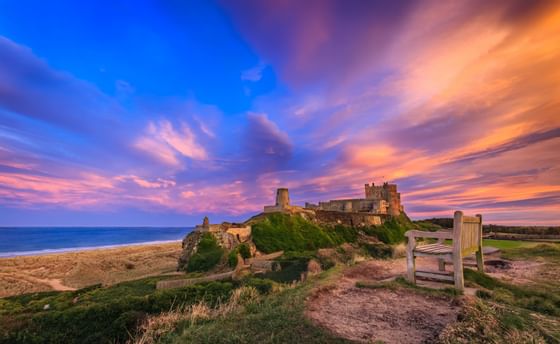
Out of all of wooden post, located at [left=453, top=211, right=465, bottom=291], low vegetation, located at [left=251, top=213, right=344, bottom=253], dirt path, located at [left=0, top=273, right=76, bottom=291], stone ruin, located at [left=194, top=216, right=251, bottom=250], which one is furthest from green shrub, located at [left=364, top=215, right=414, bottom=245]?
dirt path, located at [left=0, top=273, right=76, bottom=291]

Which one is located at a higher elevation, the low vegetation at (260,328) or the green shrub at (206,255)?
the low vegetation at (260,328)

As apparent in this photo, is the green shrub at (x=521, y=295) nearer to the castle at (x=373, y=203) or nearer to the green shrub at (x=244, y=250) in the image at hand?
the green shrub at (x=244, y=250)

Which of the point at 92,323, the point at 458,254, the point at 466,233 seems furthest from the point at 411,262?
the point at 92,323

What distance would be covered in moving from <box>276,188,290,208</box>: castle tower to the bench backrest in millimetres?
21139

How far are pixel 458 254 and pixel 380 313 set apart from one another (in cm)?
356

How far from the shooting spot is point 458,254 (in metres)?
7.63

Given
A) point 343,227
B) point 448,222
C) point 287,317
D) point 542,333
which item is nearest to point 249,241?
point 343,227

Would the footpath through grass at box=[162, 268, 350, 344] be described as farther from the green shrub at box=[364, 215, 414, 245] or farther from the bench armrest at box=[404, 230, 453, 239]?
the green shrub at box=[364, 215, 414, 245]

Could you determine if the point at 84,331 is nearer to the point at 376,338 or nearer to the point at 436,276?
the point at 376,338

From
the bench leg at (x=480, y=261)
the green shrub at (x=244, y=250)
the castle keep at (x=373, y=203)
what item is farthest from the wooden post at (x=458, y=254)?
the castle keep at (x=373, y=203)

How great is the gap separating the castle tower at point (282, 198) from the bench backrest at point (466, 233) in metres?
21.1

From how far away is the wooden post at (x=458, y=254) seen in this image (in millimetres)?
7465

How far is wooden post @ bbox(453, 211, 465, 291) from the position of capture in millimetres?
7465

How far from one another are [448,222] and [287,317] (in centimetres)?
5622
